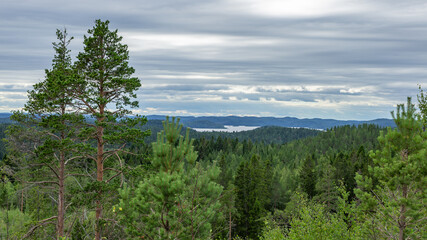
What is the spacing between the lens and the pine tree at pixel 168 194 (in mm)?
11820

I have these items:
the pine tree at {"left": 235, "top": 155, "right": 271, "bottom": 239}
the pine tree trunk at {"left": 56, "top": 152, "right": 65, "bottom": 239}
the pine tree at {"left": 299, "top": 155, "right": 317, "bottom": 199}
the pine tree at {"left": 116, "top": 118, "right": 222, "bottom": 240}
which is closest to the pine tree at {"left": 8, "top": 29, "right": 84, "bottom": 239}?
the pine tree trunk at {"left": 56, "top": 152, "right": 65, "bottom": 239}

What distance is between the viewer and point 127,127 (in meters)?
20.0

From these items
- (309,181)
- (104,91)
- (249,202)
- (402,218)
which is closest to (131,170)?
(104,91)

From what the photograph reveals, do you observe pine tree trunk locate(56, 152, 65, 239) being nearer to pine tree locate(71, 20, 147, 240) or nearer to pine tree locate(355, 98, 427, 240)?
pine tree locate(71, 20, 147, 240)

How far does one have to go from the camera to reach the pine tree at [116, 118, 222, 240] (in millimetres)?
11820

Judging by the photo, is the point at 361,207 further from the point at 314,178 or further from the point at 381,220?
the point at 314,178

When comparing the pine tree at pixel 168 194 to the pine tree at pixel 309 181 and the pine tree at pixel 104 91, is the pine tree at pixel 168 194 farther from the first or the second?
the pine tree at pixel 309 181

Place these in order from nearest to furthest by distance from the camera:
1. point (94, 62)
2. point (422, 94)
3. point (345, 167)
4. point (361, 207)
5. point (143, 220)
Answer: point (143, 220) → point (361, 207) → point (94, 62) → point (422, 94) → point (345, 167)

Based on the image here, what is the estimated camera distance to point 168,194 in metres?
11.8

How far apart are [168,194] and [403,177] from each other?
8503 millimetres

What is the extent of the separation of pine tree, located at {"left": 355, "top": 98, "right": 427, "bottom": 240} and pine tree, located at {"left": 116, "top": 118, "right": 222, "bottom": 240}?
5886 millimetres

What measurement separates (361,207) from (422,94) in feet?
65.5

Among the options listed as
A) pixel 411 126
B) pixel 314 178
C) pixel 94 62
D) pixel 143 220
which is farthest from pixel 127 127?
pixel 314 178

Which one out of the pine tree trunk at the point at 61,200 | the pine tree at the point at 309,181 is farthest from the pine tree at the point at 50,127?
the pine tree at the point at 309,181
